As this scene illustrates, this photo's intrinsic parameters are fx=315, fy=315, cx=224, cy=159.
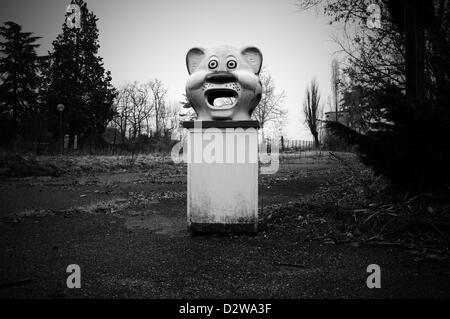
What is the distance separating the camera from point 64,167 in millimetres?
13555

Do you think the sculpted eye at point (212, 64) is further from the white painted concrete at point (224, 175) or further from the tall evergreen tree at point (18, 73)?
the tall evergreen tree at point (18, 73)

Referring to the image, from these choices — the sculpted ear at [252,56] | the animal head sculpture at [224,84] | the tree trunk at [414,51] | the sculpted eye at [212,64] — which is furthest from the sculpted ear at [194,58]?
the tree trunk at [414,51]

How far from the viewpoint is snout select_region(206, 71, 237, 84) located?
404cm

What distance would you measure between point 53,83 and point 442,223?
32515 mm

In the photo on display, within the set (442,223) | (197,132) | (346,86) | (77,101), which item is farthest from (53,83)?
(442,223)

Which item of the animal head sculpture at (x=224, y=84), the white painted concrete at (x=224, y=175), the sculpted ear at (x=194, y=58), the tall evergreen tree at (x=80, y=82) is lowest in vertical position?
the white painted concrete at (x=224, y=175)

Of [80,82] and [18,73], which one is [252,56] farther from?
[18,73]

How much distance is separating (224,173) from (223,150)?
11.7 inches

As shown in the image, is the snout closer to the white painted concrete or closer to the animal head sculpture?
the animal head sculpture

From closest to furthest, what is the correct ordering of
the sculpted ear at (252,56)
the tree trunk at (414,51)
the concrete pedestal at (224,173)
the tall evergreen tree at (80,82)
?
1. the concrete pedestal at (224,173)
2. the sculpted ear at (252,56)
3. the tree trunk at (414,51)
4. the tall evergreen tree at (80,82)

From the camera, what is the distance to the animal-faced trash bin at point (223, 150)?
403cm

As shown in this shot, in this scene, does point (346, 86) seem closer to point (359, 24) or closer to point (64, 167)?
point (359, 24)

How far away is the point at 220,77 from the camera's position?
160 inches

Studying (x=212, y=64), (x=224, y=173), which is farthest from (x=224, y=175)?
(x=212, y=64)
